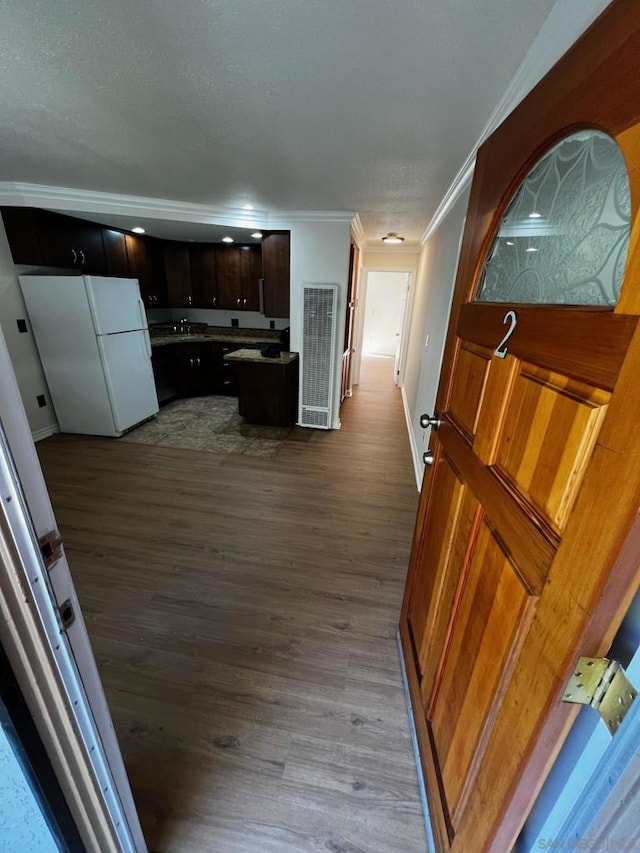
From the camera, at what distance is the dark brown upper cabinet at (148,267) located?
13.9 feet

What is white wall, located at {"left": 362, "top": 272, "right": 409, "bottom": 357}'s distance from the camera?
8.95 metres

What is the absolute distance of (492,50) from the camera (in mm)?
1191

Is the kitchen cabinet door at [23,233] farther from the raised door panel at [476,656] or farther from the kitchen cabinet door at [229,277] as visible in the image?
the raised door panel at [476,656]

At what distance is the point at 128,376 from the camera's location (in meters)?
3.70

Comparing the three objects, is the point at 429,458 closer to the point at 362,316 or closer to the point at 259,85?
the point at 259,85

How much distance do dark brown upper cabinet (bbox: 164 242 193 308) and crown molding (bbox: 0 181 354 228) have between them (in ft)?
4.79

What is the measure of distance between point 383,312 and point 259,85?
27.3 feet

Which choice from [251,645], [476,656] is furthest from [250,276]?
[476,656]

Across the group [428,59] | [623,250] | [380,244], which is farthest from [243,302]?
[623,250]

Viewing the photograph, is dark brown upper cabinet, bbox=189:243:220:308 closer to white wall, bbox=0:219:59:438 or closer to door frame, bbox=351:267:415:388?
white wall, bbox=0:219:59:438

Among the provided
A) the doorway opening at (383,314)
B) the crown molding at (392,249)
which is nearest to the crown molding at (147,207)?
the crown molding at (392,249)

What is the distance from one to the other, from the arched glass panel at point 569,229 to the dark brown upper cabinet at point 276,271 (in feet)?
10.7

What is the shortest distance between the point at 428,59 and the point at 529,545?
176 cm

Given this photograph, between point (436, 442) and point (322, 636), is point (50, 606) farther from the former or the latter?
point (322, 636)
